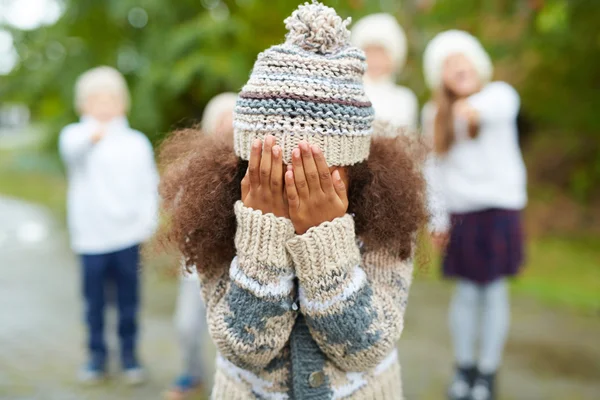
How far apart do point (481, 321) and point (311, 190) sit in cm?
220

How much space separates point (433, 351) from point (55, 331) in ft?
9.02

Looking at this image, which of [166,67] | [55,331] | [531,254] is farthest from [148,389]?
[531,254]

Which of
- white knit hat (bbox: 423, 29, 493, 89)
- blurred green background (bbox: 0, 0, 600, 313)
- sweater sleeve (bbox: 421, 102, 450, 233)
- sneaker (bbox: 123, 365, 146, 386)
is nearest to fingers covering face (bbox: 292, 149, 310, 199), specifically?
sweater sleeve (bbox: 421, 102, 450, 233)

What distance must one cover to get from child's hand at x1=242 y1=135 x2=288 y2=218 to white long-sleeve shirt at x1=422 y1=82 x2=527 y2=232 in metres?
1.69

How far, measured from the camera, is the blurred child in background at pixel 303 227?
1.47m

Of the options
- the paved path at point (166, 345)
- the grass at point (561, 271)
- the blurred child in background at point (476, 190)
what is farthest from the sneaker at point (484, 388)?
the grass at point (561, 271)

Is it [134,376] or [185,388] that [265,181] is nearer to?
[185,388]

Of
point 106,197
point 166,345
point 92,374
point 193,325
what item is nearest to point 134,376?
point 92,374

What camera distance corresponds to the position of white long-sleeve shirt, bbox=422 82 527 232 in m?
3.05

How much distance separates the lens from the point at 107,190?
353 cm

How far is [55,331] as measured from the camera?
448 centimetres

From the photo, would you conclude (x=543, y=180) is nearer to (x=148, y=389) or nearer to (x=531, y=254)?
(x=531, y=254)

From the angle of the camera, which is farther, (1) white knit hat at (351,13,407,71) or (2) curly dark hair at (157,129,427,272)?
(1) white knit hat at (351,13,407,71)

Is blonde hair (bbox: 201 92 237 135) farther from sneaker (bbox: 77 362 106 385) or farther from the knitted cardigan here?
sneaker (bbox: 77 362 106 385)
